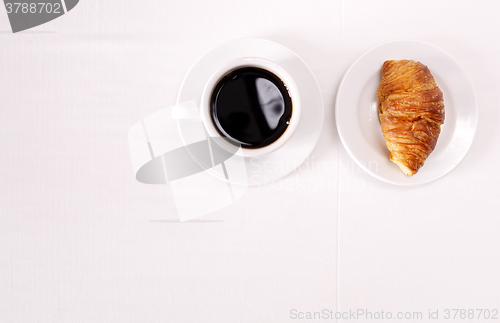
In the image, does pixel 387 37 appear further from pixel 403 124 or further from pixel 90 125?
pixel 90 125

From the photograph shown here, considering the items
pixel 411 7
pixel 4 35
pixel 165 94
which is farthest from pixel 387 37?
pixel 4 35

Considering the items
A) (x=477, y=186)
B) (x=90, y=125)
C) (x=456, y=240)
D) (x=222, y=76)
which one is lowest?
(x=456, y=240)
